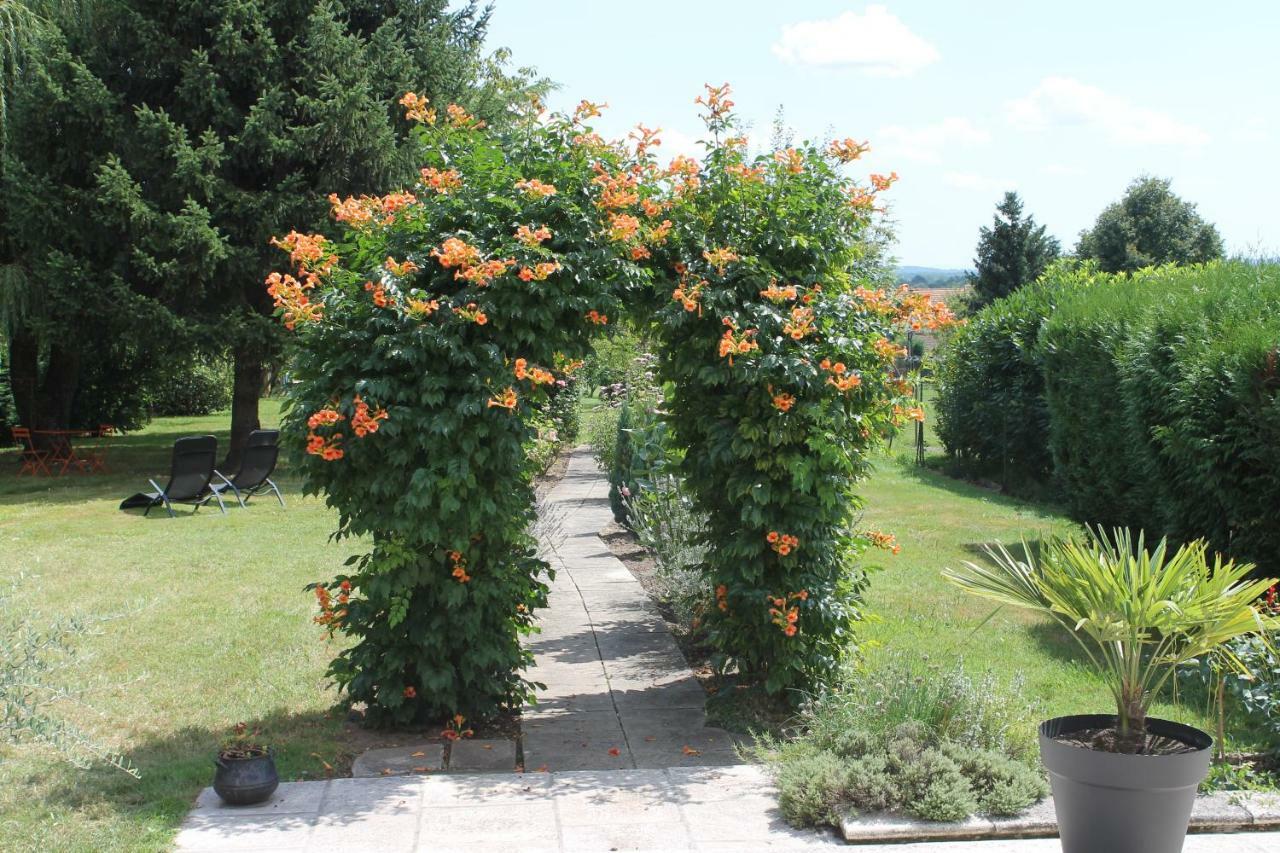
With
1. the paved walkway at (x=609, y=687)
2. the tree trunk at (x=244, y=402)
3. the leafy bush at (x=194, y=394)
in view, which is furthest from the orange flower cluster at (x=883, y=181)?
the leafy bush at (x=194, y=394)

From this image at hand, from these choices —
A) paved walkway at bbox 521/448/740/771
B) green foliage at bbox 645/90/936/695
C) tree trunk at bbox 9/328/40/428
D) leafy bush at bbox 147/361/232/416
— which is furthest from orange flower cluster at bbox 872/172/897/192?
leafy bush at bbox 147/361/232/416

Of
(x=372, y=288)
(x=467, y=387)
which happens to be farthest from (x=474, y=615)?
(x=372, y=288)

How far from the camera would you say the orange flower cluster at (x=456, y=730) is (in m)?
5.39

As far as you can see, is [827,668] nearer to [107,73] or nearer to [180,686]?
[180,686]

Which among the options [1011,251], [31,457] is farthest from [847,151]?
[1011,251]

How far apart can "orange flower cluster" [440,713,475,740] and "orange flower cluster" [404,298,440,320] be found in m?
1.96

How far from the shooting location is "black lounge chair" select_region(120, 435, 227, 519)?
12.5 metres

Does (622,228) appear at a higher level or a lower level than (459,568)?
higher

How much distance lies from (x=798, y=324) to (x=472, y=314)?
151 centimetres

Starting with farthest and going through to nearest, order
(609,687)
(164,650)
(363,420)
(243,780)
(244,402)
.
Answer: (244,402) < (164,650) < (609,687) < (363,420) < (243,780)

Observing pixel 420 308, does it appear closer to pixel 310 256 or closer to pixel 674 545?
pixel 310 256

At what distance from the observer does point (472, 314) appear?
16.1 ft

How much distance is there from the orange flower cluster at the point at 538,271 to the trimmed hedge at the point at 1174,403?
13.9ft

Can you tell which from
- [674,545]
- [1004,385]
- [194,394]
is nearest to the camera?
[674,545]
